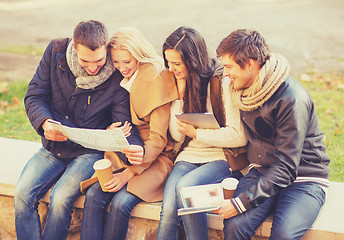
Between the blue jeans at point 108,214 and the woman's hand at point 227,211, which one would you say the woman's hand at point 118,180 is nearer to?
the blue jeans at point 108,214

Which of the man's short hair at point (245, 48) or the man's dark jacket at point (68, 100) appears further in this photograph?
the man's dark jacket at point (68, 100)

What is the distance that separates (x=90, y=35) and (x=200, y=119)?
1.00 meters

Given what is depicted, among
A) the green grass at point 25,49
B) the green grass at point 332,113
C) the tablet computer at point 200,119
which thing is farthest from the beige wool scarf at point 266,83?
the green grass at point 25,49

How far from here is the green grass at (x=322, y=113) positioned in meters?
4.37

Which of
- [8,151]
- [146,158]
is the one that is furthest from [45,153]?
[146,158]

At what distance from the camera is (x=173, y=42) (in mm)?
3121

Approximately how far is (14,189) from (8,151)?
22.3 inches

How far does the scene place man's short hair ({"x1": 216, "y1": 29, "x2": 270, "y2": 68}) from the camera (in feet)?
9.29

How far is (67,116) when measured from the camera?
3.46 meters

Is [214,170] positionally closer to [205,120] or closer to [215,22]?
[205,120]

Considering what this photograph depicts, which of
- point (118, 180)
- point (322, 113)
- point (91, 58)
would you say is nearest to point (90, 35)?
point (91, 58)

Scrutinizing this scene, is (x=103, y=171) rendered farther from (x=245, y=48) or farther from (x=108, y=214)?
(x=245, y=48)

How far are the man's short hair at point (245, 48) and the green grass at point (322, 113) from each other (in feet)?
5.22

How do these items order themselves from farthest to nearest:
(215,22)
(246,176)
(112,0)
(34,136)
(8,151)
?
1. (112,0)
2. (215,22)
3. (34,136)
4. (8,151)
5. (246,176)
